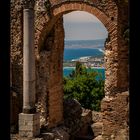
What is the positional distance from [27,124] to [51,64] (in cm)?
318

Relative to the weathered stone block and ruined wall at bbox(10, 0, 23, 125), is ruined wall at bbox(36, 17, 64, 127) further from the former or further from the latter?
the weathered stone block

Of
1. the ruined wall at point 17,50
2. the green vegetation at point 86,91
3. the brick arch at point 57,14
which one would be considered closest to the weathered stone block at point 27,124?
the ruined wall at point 17,50

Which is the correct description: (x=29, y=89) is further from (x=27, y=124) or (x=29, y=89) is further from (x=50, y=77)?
(x=50, y=77)

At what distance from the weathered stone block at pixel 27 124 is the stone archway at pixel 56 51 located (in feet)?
6.87

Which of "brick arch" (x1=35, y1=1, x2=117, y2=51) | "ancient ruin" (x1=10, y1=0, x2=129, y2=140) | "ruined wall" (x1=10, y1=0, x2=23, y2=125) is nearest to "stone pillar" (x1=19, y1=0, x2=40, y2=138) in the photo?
"ancient ruin" (x1=10, y1=0, x2=129, y2=140)

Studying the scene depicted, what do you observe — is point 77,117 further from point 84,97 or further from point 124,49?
point 84,97

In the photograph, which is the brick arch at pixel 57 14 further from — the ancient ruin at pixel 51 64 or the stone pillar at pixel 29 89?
the stone pillar at pixel 29 89

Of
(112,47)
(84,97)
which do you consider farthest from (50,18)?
(84,97)

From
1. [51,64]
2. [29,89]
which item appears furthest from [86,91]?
[29,89]

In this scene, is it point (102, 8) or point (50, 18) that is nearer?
point (102, 8)

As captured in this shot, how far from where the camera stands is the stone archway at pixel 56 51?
1423cm

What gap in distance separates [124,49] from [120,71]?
792 mm

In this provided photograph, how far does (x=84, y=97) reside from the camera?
98.4ft
